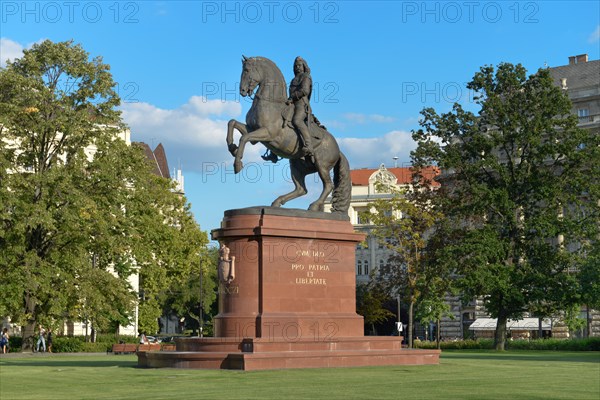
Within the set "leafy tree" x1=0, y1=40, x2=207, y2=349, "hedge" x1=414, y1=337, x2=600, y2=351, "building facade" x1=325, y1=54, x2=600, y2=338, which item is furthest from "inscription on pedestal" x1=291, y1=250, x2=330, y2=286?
"building facade" x1=325, y1=54, x2=600, y2=338

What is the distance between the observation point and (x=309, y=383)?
2031cm

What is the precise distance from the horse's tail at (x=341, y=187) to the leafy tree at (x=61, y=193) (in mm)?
20812

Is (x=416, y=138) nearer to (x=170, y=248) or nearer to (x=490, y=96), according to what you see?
(x=490, y=96)

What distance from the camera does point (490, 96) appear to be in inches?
2197

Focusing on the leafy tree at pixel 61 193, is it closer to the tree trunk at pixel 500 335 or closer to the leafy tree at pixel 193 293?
the tree trunk at pixel 500 335

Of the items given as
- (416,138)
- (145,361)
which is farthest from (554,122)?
(145,361)

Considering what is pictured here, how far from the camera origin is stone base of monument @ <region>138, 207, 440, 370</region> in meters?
26.3

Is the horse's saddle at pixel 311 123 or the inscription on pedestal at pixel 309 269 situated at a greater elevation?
the horse's saddle at pixel 311 123

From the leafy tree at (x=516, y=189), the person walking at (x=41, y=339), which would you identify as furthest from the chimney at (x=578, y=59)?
the person walking at (x=41, y=339)

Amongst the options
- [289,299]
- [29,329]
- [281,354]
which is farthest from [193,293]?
[281,354]

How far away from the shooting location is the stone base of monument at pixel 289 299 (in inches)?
1037

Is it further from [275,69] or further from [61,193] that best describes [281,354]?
[61,193]

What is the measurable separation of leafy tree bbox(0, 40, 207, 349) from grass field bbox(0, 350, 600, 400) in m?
23.8

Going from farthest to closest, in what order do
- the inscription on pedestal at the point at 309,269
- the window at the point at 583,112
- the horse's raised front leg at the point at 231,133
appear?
the window at the point at 583,112
the horse's raised front leg at the point at 231,133
the inscription on pedestal at the point at 309,269
